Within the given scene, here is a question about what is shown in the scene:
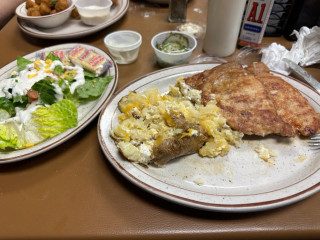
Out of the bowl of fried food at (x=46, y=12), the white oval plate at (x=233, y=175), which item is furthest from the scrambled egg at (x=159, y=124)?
the bowl of fried food at (x=46, y=12)

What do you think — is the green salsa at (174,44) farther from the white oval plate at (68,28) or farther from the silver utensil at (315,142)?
the silver utensil at (315,142)

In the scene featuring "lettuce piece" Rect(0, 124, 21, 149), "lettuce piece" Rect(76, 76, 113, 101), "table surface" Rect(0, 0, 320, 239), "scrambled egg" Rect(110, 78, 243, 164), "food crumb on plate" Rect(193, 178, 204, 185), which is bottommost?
"table surface" Rect(0, 0, 320, 239)

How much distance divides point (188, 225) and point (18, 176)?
1.03 metres

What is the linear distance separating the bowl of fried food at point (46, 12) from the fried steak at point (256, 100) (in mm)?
1623

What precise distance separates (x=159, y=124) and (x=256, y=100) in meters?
0.68

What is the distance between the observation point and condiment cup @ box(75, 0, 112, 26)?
2455 mm

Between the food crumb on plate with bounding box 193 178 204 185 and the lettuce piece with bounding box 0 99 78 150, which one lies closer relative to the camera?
the food crumb on plate with bounding box 193 178 204 185

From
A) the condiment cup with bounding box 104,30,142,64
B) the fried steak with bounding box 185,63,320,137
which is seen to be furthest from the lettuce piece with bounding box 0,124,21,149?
the fried steak with bounding box 185,63,320,137

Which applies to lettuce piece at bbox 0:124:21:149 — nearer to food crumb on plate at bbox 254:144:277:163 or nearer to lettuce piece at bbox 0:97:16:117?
lettuce piece at bbox 0:97:16:117

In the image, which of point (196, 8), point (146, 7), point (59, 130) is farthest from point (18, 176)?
point (196, 8)

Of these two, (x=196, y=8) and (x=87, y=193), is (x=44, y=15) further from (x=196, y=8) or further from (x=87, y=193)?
(x=87, y=193)

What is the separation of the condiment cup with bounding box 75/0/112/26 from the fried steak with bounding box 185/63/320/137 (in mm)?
1357

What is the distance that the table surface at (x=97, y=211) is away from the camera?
1149mm

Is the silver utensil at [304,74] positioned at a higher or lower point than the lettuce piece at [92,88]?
higher
